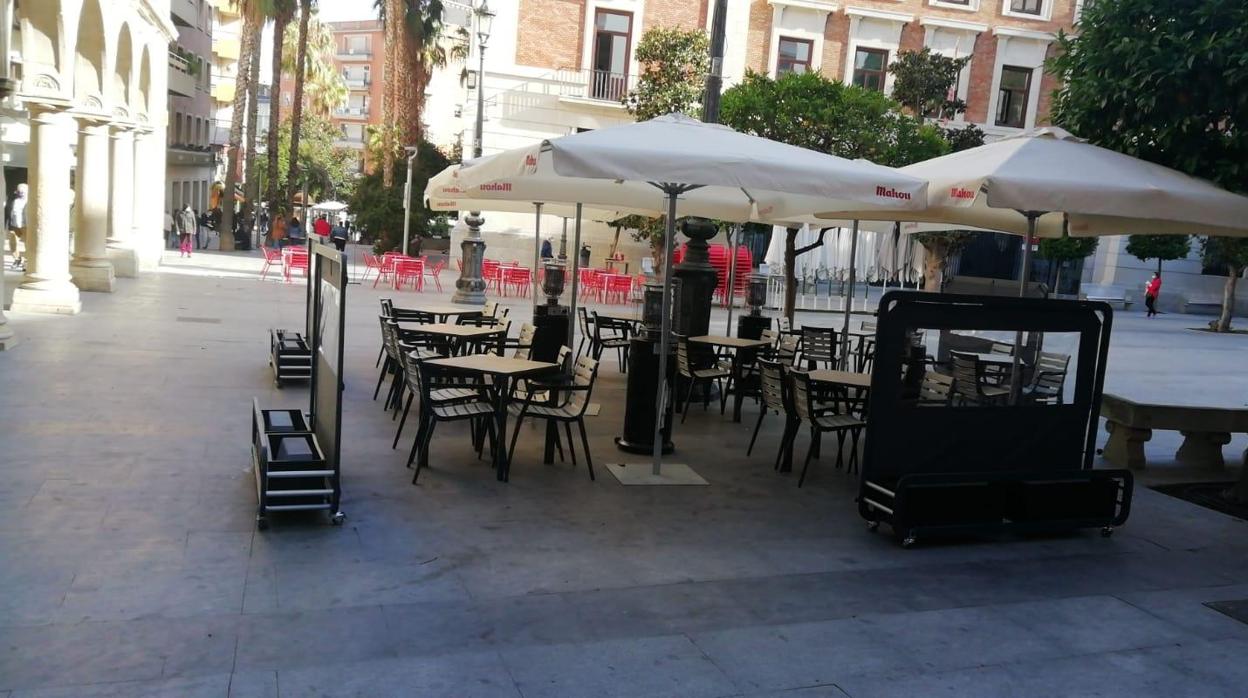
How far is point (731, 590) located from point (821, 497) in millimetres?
2187

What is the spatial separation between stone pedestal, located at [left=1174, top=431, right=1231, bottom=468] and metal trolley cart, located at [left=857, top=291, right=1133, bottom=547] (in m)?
2.91

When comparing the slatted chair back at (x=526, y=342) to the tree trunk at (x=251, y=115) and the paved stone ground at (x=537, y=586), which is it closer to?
the paved stone ground at (x=537, y=586)

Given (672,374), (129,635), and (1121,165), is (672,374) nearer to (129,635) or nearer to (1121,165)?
(1121,165)

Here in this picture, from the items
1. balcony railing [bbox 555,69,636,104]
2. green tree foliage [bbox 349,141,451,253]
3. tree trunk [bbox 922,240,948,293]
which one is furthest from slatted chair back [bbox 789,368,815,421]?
green tree foliage [bbox 349,141,451,253]

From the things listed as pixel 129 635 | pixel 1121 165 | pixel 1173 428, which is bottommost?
pixel 129 635

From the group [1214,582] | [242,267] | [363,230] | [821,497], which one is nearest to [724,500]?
[821,497]

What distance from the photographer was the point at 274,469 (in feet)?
19.2

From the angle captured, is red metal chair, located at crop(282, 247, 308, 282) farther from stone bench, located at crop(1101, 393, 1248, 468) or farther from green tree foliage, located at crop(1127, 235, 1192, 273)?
green tree foliage, located at crop(1127, 235, 1192, 273)

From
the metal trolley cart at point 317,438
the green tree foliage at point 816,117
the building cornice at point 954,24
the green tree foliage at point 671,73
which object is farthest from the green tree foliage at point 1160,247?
the metal trolley cart at point 317,438

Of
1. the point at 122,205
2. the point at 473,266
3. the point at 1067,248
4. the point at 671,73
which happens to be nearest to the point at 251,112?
the point at 122,205

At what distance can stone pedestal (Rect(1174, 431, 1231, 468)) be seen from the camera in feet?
29.5

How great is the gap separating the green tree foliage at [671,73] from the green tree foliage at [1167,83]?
1669 cm

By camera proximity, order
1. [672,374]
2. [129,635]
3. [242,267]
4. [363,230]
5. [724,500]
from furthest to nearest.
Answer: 1. [363,230]
2. [242,267]
3. [672,374]
4. [724,500]
5. [129,635]

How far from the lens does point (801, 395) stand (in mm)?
7500
